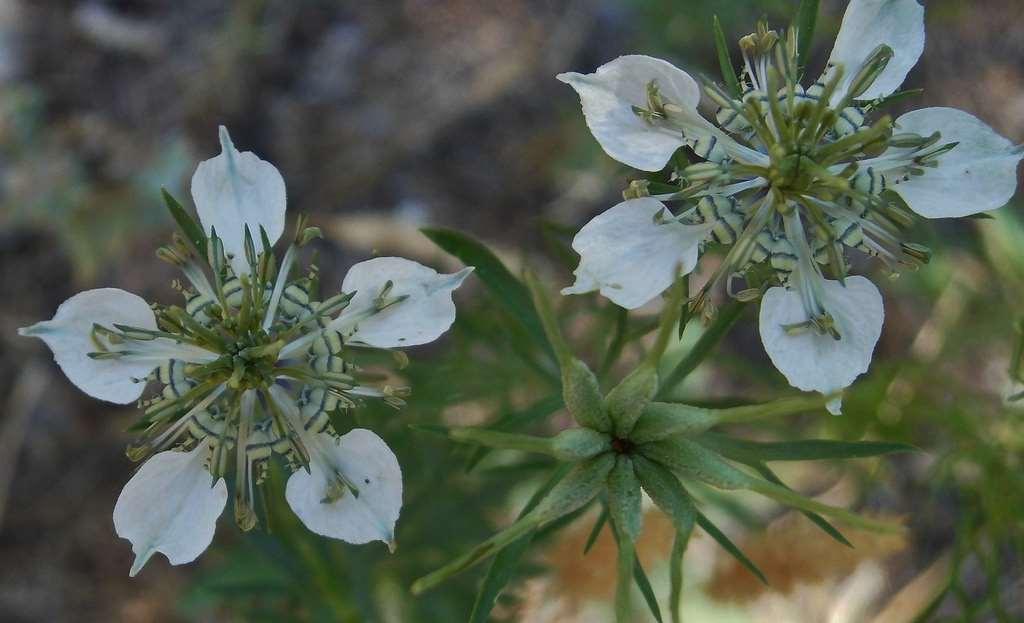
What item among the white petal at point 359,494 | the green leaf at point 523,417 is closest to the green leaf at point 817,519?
the green leaf at point 523,417

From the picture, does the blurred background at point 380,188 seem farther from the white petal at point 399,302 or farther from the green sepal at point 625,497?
the green sepal at point 625,497

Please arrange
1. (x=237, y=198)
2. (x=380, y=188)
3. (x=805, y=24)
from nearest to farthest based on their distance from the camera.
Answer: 1. (x=805, y=24)
2. (x=237, y=198)
3. (x=380, y=188)

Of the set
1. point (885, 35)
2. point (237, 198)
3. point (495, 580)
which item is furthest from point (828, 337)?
point (237, 198)

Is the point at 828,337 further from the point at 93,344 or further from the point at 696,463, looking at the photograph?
the point at 93,344

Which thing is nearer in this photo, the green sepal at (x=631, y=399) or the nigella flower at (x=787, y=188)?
the green sepal at (x=631, y=399)

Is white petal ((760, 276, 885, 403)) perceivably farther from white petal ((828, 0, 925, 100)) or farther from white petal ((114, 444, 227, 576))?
white petal ((114, 444, 227, 576))

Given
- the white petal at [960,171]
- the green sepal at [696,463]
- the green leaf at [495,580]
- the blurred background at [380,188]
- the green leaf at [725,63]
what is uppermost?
the green leaf at [725,63]

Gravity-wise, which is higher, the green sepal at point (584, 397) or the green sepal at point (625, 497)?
the green sepal at point (584, 397)
